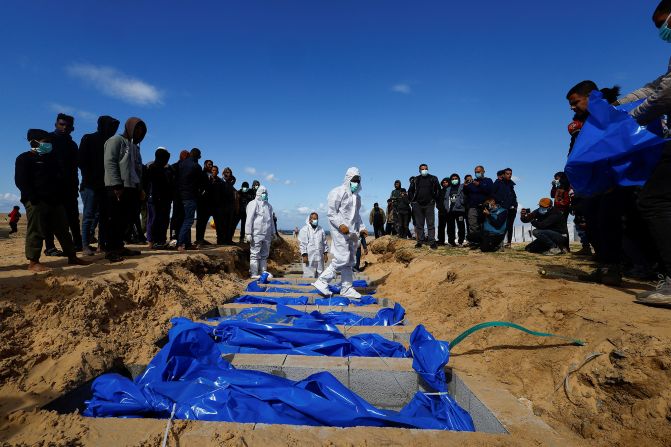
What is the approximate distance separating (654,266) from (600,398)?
3030 millimetres

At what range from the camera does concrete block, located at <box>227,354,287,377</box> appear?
2.87 m

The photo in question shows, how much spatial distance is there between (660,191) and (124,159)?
6.41m

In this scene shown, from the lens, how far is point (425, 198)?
9.16 m

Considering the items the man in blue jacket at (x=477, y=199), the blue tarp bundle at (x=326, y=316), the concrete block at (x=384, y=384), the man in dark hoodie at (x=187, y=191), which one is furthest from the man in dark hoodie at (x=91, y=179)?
the man in blue jacket at (x=477, y=199)

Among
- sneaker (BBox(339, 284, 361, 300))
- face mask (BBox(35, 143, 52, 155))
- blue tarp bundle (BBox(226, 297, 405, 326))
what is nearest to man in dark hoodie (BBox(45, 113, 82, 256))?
face mask (BBox(35, 143, 52, 155))

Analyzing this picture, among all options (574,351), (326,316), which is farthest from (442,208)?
(574,351)

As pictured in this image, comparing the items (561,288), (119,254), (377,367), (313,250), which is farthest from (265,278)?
(561,288)

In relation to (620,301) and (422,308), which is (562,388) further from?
(422,308)

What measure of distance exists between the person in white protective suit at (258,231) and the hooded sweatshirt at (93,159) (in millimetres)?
2766

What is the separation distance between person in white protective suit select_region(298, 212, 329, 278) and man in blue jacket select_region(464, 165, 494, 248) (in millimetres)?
3709

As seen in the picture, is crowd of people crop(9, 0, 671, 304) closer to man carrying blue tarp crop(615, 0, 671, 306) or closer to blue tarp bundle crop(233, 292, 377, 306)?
man carrying blue tarp crop(615, 0, 671, 306)

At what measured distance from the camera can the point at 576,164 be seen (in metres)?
3.13

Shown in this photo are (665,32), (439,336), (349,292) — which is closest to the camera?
(665,32)

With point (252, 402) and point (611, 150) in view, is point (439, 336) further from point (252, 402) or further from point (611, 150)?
point (611, 150)
